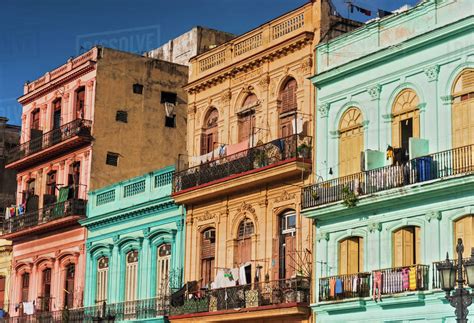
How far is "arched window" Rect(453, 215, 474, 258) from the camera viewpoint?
24.0m

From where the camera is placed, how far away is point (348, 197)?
87.7 feet

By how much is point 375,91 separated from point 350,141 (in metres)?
1.63

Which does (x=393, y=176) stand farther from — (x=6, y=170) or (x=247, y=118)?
(x=6, y=170)

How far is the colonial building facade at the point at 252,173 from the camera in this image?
2934 centimetres

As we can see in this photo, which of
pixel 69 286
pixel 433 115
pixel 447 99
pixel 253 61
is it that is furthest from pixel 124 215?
pixel 447 99

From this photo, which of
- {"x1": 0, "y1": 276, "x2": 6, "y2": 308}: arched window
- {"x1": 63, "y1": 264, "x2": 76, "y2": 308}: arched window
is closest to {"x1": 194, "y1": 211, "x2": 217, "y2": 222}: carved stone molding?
{"x1": 63, "y1": 264, "x2": 76, "y2": 308}: arched window

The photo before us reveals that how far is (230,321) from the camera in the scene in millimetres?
30578

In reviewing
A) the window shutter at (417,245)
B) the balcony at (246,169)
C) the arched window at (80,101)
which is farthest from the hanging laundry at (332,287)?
the arched window at (80,101)

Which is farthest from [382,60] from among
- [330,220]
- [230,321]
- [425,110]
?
[230,321]

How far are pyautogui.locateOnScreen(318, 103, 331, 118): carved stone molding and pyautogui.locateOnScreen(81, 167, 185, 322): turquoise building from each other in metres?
7.05

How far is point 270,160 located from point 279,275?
3.24m

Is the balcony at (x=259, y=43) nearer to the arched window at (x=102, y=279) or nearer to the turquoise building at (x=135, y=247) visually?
the turquoise building at (x=135, y=247)

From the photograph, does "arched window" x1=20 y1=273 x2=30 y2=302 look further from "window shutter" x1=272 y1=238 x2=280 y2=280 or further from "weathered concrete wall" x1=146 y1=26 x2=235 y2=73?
"window shutter" x1=272 y1=238 x2=280 y2=280

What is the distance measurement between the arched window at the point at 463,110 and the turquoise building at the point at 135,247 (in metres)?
11.7
